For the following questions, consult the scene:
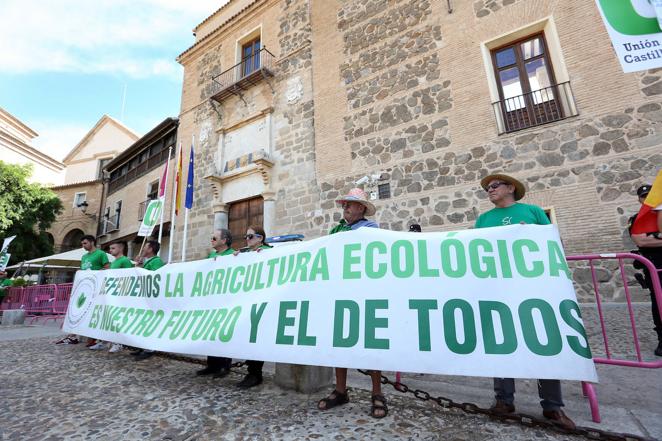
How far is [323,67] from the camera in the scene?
345 inches

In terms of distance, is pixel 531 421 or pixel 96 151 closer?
pixel 531 421

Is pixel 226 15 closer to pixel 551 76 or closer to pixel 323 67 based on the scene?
pixel 323 67

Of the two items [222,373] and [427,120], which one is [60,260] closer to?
[222,373]

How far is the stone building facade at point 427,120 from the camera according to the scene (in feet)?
17.1

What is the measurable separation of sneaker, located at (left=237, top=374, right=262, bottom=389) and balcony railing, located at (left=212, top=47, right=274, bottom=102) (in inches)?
369

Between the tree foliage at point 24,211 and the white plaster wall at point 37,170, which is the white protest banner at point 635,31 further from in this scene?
the white plaster wall at point 37,170

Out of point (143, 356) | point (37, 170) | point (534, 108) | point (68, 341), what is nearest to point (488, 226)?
point (143, 356)

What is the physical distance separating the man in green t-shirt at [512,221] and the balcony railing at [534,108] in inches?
175

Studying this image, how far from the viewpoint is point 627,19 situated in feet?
8.69

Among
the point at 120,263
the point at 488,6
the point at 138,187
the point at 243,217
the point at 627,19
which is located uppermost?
the point at 488,6

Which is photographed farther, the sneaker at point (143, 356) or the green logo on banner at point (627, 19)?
the sneaker at point (143, 356)

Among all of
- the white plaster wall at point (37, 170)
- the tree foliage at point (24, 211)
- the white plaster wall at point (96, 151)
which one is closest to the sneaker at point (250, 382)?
the tree foliage at point (24, 211)

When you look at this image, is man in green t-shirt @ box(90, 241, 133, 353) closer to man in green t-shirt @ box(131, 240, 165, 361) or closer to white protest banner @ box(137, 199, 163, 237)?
man in green t-shirt @ box(131, 240, 165, 361)

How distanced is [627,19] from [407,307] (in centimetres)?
324
